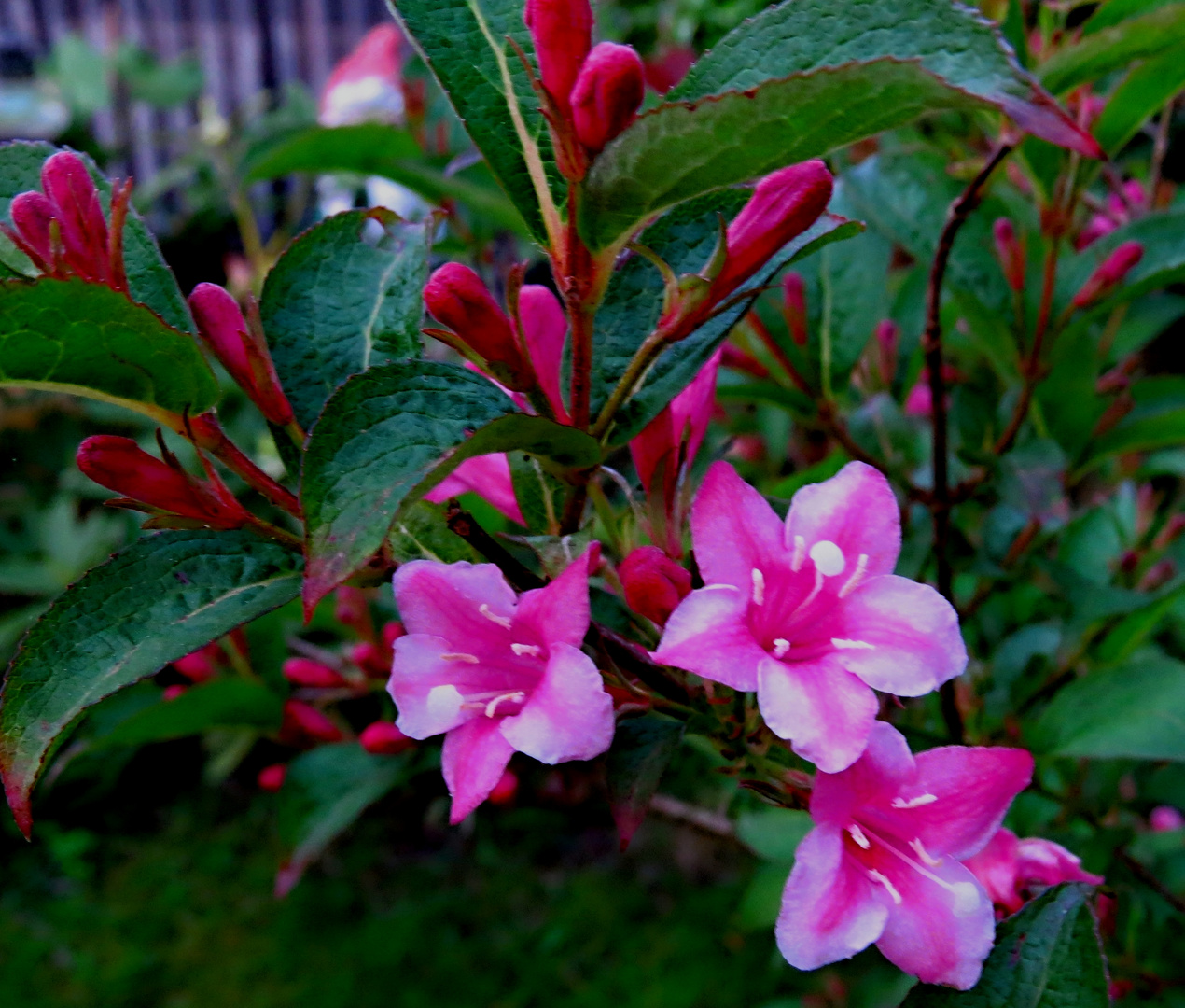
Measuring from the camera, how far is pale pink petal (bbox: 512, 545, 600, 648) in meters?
0.52

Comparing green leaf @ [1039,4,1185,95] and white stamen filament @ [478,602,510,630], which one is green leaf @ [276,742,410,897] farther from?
green leaf @ [1039,4,1185,95]

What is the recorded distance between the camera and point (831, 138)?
45 centimetres

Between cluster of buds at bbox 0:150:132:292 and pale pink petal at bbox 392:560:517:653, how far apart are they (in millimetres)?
209

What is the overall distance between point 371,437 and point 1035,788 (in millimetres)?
826

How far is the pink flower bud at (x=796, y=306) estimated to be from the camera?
1.01 m

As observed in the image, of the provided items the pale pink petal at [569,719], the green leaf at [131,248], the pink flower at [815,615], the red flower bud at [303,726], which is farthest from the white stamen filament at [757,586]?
the red flower bud at [303,726]

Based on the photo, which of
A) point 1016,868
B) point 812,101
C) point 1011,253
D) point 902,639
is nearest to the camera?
point 812,101

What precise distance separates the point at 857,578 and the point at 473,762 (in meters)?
0.22

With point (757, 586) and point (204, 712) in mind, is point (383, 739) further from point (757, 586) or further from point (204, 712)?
point (757, 586)

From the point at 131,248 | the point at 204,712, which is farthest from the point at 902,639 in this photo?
the point at 204,712

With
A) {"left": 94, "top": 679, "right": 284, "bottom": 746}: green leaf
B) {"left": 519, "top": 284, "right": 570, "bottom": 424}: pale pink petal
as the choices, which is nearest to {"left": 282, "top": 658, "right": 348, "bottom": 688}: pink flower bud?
{"left": 94, "top": 679, "right": 284, "bottom": 746}: green leaf

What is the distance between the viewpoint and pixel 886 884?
1.76 ft

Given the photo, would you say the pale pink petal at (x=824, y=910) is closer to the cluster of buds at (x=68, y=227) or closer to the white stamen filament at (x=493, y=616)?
the white stamen filament at (x=493, y=616)

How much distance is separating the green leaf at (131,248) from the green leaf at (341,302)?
2.7 inches
